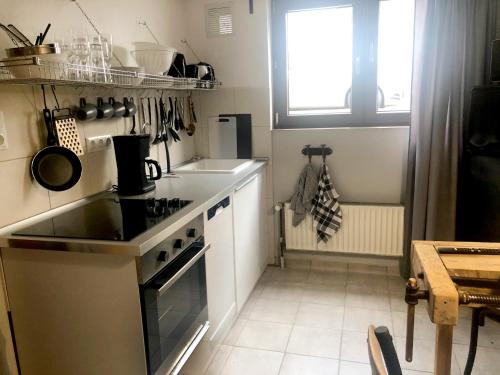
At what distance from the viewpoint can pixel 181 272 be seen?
1.59 m

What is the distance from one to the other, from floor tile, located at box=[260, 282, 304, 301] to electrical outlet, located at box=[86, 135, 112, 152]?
142 centimetres

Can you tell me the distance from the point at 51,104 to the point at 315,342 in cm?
175

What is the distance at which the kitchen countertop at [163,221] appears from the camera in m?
1.33

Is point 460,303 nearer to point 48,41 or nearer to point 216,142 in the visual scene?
point 48,41

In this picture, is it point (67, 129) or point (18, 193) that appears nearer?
point (18, 193)

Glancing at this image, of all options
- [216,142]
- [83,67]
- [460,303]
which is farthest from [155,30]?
[460,303]

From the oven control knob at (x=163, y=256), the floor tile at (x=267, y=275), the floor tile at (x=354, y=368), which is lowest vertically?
the floor tile at (x=354, y=368)

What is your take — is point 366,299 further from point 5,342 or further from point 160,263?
point 5,342

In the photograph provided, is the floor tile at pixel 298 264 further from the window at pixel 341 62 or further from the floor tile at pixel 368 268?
the window at pixel 341 62

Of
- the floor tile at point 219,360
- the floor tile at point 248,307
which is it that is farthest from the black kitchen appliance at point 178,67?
the floor tile at point 219,360

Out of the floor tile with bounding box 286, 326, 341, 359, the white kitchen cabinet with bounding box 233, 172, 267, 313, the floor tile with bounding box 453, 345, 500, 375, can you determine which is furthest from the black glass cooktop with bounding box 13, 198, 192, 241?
the floor tile with bounding box 453, 345, 500, 375

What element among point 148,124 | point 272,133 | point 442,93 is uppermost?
point 442,93

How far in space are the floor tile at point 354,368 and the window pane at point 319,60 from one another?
1.76 metres

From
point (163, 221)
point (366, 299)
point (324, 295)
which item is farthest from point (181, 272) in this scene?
point (366, 299)
